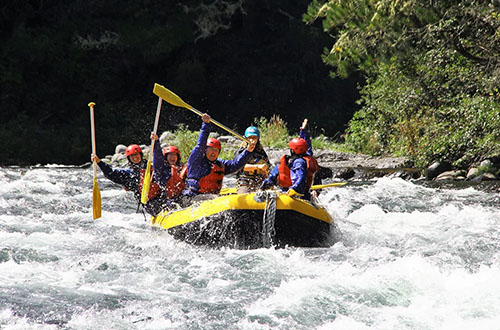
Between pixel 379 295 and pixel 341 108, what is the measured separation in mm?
19148

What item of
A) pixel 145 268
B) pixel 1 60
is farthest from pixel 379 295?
pixel 1 60

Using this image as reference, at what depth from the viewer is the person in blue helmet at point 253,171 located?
7.79m

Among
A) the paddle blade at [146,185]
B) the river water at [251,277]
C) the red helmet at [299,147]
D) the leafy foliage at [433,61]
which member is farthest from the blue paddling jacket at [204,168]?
the leafy foliage at [433,61]

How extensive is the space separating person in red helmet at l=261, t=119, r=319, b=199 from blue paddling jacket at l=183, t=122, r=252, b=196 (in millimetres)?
552

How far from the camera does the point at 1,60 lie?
21406 mm

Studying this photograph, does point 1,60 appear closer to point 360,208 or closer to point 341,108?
point 341,108

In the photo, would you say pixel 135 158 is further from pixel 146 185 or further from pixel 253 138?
pixel 253 138

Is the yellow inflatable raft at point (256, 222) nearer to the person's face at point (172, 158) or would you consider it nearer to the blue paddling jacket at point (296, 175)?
the blue paddling jacket at point (296, 175)

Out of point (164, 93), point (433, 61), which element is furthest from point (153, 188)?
point (433, 61)

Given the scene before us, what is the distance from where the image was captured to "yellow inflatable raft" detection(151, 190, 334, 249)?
271 inches

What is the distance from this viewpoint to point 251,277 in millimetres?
6051

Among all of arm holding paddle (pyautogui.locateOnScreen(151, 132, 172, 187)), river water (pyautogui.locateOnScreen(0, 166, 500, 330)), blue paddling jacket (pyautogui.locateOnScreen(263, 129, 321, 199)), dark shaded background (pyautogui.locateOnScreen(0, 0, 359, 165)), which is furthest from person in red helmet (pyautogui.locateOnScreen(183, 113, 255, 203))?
dark shaded background (pyautogui.locateOnScreen(0, 0, 359, 165))

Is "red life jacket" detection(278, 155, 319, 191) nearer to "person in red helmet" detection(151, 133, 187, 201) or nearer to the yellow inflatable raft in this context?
the yellow inflatable raft

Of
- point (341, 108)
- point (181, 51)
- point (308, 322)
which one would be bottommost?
point (308, 322)
